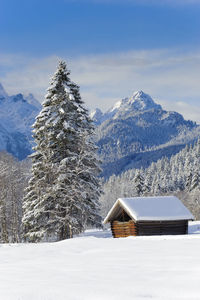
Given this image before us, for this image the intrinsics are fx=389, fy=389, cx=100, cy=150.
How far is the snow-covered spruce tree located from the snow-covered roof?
103 inches

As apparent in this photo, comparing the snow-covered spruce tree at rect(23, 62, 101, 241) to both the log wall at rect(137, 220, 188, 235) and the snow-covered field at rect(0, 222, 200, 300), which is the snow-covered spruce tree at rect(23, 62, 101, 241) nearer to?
the log wall at rect(137, 220, 188, 235)

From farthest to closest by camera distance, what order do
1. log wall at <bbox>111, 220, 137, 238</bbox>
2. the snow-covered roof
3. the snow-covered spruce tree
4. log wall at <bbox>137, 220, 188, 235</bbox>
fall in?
log wall at <bbox>111, 220, 137, 238</bbox> → log wall at <bbox>137, 220, 188, 235</bbox> → the snow-covered roof → the snow-covered spruce tree

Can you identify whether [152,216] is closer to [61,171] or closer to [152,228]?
[152,228]

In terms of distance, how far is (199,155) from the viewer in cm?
18912

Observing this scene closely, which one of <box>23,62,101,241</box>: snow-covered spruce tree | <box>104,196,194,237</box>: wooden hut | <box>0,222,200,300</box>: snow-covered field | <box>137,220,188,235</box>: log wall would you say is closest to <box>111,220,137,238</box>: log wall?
<box>104,196,194,237</box>: wooden hut

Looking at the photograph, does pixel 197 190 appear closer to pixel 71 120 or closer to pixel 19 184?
pixel 19 184

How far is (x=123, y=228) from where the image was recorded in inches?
1264

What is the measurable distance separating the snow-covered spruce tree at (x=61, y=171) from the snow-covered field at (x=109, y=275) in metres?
13.4

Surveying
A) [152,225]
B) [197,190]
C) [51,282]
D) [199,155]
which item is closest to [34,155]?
[152,225]

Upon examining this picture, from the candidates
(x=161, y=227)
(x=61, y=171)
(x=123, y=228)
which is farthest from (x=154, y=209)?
(x=61, y=171)

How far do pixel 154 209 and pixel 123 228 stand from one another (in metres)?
3.12

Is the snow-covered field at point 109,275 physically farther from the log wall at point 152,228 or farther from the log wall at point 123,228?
the log wall at point 123,228

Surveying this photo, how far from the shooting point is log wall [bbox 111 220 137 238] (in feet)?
101

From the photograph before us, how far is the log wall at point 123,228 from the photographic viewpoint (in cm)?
3091
